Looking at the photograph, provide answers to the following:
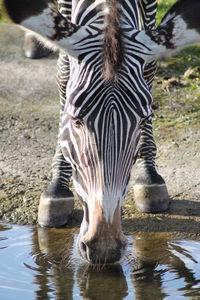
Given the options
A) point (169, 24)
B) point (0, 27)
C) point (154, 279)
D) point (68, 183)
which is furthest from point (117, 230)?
point (0, 27)

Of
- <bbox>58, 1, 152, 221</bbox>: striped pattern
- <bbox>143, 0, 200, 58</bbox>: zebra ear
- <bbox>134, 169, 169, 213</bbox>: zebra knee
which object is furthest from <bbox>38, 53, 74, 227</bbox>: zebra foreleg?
<bbox>143, 0, 200, 58</bbox>: zebra ear

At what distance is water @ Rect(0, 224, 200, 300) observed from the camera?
5859 mm

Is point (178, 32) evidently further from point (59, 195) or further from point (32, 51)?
point (32, 51)

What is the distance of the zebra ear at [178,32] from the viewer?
5.69m

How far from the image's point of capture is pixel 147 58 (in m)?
5.71

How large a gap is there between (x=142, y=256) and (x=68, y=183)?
1232 mm

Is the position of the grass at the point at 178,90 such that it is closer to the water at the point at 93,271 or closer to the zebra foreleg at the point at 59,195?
the zebra foreleg at the point at 59,195

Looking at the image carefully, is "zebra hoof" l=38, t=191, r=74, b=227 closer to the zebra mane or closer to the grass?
the zebra mane

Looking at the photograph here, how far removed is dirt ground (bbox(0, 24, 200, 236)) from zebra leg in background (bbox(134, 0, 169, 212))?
3.8 inches

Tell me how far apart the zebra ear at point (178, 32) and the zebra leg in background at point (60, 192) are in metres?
1.65

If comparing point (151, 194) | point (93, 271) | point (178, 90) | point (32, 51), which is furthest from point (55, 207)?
point (32, 51)

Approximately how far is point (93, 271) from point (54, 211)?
1.21 metres

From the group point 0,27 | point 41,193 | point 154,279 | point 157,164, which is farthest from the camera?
point 0,27

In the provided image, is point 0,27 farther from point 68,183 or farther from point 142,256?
point 142,256
